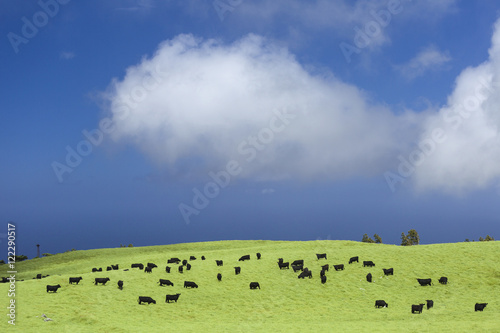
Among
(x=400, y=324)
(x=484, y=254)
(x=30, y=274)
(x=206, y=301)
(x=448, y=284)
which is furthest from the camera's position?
(x=30, y=274)

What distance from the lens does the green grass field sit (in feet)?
114

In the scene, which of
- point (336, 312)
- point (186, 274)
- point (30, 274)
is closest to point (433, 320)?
A: point (336, 312)

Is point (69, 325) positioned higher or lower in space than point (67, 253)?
lower

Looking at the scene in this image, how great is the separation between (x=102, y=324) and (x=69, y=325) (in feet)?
8.64

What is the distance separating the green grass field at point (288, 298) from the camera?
34.8 m

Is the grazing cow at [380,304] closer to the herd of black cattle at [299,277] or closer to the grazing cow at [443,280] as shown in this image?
the herd of black cattle at [299,277]

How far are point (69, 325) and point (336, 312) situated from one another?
24306mm

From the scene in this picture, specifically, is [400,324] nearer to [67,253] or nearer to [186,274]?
[186,274]

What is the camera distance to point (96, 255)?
85.6 m

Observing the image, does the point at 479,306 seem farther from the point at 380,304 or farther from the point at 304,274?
the point at 304,274

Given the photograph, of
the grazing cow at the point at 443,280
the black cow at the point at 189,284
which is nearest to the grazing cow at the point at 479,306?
the grazing cow at the point at 443,280

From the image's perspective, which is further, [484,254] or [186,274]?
[484,254]

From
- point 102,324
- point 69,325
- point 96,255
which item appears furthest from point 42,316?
point 96,255

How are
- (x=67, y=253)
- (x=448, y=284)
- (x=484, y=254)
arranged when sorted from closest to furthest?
(x=448, y=284) < (x=484, y=254) < (x=67, y=253)
